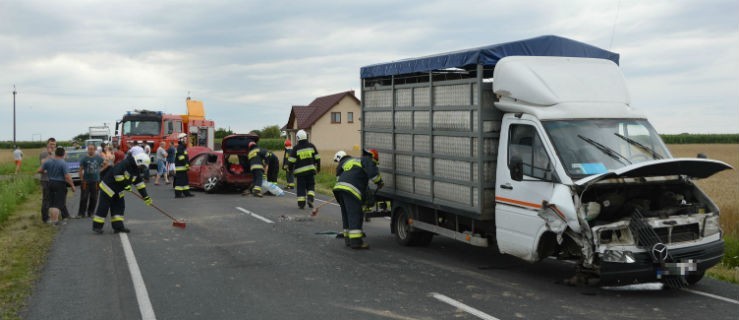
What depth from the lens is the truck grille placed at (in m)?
7.81

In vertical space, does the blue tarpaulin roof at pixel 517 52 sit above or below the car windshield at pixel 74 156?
above

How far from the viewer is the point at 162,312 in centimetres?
743

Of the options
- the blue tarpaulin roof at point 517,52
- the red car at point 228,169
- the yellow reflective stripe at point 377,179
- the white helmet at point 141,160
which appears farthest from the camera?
the red car at point 228,169

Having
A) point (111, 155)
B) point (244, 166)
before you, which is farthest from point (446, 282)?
point (244, 166)

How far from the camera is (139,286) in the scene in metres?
8.68

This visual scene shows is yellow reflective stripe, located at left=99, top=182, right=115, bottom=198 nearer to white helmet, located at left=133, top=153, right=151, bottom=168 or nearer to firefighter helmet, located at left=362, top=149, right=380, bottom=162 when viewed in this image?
white helmet, located at left=133, top=153, right=151, bottom=168

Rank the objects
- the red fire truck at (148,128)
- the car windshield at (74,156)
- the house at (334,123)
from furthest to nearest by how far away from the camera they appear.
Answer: the house at (334,123) < the red fire truck at (148,128) < the car windshield at (74,156)

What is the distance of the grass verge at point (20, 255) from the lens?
8.11 metres

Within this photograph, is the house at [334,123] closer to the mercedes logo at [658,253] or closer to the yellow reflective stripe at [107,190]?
the yellow reflective stripe at [107,190]

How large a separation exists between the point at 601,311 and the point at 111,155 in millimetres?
14626

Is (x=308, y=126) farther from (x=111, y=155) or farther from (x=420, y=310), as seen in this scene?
(x=420, y=310)

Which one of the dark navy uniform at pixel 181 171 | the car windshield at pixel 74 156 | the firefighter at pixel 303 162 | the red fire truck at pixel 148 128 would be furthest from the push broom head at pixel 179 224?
the red fire truck at pixel 148 128

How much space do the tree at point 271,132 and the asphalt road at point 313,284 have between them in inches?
3173

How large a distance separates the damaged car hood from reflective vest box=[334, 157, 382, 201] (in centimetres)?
428
